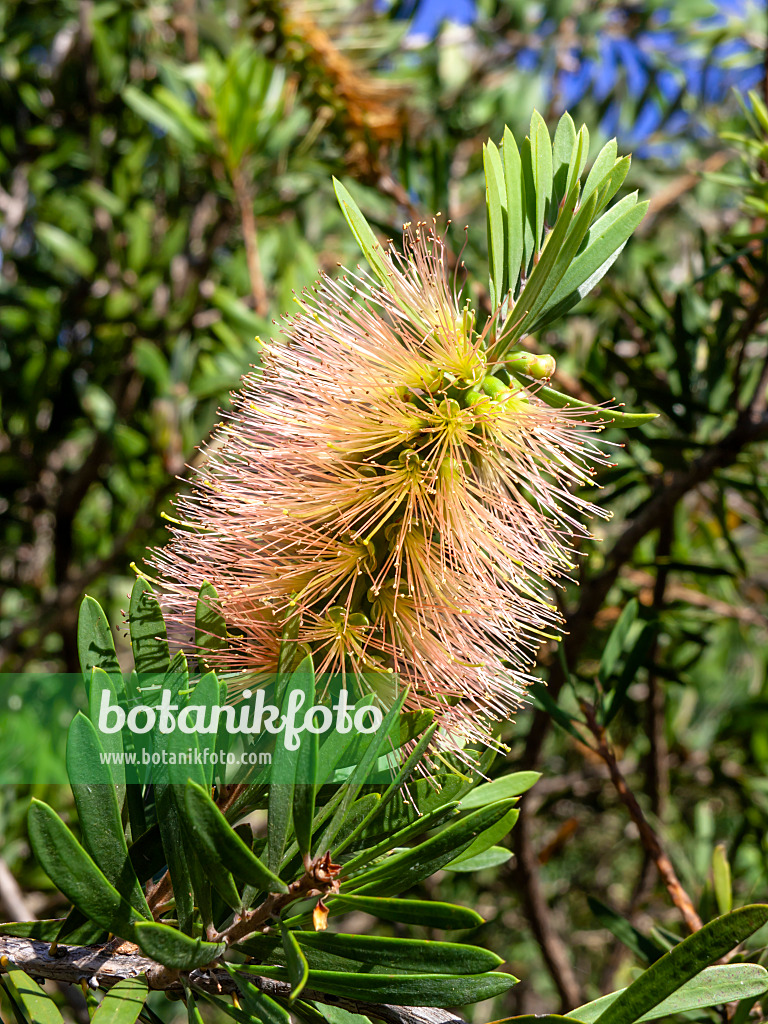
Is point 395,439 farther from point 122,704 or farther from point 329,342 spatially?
point 122,704

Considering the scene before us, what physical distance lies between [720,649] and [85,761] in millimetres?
2187

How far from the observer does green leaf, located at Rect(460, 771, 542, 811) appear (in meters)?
0.79

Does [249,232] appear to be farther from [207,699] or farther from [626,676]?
[207,699]

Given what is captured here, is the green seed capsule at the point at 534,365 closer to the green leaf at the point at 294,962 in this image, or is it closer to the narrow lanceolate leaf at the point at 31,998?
the green leaf at the point at 294,962

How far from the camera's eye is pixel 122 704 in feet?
2.39

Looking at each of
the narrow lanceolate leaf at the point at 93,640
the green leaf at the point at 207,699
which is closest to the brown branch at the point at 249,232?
the narrow lanceolate leaf at the point at 93,640

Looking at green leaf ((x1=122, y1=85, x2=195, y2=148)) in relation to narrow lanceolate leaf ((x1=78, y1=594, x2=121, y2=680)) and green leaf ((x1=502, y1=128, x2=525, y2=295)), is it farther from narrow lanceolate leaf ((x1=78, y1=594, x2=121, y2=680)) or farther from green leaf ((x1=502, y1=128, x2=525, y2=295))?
narrow lanceolate leaf ((x1=78, y1=594, x2=121, y2=680))

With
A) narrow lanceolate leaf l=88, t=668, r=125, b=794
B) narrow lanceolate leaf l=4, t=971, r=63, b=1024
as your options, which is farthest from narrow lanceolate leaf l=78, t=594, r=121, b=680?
narrow lanceolate leaf l=4, t=971, r=63, b=1024

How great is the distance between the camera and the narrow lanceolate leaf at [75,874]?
584 mm

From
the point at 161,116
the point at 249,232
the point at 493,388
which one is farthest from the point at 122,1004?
the point at 161,116

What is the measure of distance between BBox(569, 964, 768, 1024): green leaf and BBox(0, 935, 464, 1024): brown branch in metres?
0.16

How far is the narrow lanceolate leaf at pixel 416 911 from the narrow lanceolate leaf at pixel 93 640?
10.6 inches

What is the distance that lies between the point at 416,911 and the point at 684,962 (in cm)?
21

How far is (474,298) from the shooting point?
1311mm
